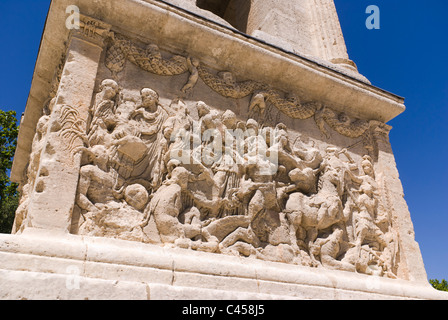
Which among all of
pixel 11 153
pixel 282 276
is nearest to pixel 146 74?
pixel 282 276

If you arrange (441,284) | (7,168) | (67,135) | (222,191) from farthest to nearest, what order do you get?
(441,284) < (7,168) < (222,191) < (67,135)

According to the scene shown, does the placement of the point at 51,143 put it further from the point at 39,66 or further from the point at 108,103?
the point at 39,66

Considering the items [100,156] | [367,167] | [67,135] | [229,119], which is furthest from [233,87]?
[367,167]

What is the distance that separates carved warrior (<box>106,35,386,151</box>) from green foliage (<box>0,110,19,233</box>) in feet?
31.5

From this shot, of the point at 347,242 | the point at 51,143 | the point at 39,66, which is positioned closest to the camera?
the point at 51,143

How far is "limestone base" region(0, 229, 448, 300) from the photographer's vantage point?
2574 millimetres

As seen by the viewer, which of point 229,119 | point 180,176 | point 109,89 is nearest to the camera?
point 180,176

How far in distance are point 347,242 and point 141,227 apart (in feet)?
8.22

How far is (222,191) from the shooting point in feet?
13.1

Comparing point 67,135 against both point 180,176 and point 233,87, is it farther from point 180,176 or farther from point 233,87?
point 233,87

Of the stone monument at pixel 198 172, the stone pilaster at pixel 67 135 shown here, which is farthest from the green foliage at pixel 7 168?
the stone pilaster at pixel 67 135

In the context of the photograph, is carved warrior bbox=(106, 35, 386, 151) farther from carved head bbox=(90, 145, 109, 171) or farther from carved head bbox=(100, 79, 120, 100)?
carved head bbox=(90, 145, 109, 171)

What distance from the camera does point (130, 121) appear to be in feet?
12.7

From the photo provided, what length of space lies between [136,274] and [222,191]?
4.47 ft
